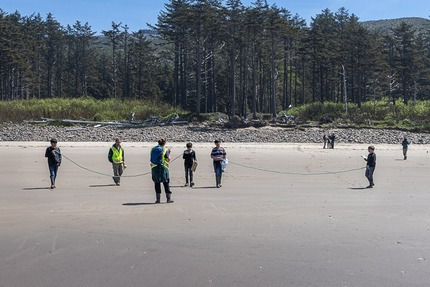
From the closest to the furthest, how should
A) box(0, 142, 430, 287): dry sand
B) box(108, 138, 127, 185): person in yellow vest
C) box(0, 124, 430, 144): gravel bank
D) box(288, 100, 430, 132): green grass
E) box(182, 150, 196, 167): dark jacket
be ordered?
1. box(0, 142, 430, 287): dry sand
2. box(182, 150, 196, 167): dark jacket
3. box(108, 138, 127, 185): person in yellow vest
4. box(0, 124, 430, 144): gravel bank
5. box(288, 100, 430, 132): green grass

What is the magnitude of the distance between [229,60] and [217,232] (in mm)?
51954

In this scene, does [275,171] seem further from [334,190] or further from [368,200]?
[368,200]

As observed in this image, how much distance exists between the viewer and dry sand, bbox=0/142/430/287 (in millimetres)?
6758

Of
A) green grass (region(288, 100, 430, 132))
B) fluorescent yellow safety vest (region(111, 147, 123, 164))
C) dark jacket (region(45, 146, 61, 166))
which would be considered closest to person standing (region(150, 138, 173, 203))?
fluorescent yellow safety vest (region(111, 147, 123, 164))

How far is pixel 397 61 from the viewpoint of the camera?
56531mm

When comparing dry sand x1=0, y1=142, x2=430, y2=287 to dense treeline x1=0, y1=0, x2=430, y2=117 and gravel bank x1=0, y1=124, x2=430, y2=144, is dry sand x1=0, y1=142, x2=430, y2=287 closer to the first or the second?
gravel bank x1=0, y1=124, x2=430, y2=144

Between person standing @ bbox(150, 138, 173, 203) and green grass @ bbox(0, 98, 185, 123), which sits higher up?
green grass @ bbox(0, 98, 185, 123)

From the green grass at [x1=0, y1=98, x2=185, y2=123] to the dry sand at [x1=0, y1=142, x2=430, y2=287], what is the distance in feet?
90.8

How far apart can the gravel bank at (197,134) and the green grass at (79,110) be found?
2872 millimetres

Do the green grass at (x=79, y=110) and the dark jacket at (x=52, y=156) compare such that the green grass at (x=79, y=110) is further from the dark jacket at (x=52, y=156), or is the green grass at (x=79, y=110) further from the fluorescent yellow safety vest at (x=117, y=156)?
the dark jacket at (x=52, y=156)

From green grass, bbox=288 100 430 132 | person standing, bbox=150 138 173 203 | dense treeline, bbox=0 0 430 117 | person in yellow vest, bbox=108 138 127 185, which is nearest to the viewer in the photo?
person standing, bbox=150 138 173 203

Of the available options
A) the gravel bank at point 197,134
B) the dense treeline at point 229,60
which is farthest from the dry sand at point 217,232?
the dense treeline at point 229,60

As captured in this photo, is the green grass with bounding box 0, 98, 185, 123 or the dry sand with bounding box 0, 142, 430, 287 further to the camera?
the green grass with bounding box 0, 98, 185, 123

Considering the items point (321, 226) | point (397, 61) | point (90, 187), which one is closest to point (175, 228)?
point (321, 226)
